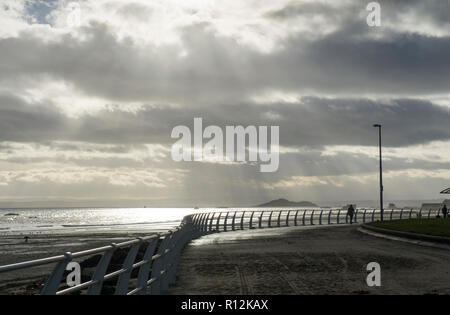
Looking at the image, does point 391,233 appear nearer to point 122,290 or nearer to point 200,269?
point 200,269

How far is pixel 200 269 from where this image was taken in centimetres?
1466

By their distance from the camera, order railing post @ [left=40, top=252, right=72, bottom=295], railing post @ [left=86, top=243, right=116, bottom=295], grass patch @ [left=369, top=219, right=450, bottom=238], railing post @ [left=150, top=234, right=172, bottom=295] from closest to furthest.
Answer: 1. railing post @ [left=40, top=252, right=72, bottom=295]
2. railing post @ [left=86, top=243, right=116, bottom=295]
3. railing post @ [left=150, top=234, right=172, bottom=295]
4. grass patch @ [left=369, top=219, right=450, bottom=238]

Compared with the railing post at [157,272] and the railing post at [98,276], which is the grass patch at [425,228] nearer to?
the railing post at [157,272]

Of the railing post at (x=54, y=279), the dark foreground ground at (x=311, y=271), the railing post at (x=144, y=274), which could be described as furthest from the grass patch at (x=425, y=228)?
the railing post at (x=54, y=279)

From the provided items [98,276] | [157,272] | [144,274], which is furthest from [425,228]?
[98,276]

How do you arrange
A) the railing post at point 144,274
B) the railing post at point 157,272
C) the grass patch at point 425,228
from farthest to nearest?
the grass patch at point 425,228, the railing post at point 157,272, the railing post at point 144,274

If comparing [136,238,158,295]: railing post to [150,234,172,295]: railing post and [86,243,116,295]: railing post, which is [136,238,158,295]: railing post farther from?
[86,243,116,295]: railing post

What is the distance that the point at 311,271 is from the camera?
552 inches

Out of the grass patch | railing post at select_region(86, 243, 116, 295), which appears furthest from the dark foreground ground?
the grass patch

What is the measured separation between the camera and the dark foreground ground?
1097 centimetres

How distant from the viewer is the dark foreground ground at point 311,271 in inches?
432
